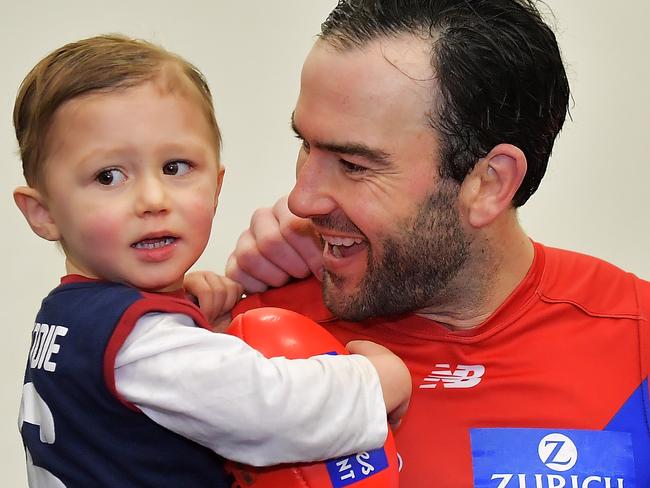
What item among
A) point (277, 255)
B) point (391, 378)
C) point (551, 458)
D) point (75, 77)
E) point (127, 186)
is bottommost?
point (551, 458)

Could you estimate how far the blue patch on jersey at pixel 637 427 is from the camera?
130cm

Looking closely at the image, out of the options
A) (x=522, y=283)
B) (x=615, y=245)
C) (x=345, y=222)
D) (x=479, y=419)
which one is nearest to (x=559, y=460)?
(x=479, y=419)

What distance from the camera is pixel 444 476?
50.1 inches

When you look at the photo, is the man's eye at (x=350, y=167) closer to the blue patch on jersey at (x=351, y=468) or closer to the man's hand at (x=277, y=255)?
the man's hand at (x=277, y=255)

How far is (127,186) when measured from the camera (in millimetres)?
1102

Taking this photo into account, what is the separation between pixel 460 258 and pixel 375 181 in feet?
0.56

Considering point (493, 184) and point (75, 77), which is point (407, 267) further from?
point (75, 77)

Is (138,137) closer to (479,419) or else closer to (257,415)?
(257,415)

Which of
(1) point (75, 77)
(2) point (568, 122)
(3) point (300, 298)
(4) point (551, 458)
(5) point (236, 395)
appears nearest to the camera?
(5) point (236, 395)

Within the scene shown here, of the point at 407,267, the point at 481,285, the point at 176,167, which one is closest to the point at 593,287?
the point at 481,285

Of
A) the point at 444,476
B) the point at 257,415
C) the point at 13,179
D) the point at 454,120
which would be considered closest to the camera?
the point at 257,415

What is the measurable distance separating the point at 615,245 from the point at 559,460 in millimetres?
1129

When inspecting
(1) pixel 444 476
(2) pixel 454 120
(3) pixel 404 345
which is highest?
(2) pixel 454 120

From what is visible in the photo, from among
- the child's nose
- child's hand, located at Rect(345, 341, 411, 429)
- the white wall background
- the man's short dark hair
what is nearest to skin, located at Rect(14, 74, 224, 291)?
the child's nose
